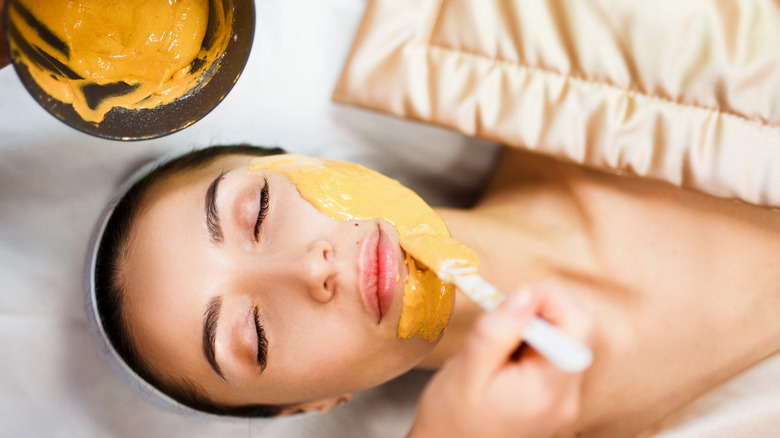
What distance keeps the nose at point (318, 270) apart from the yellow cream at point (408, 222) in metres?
0.08

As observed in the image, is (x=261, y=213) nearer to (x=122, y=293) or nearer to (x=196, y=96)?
(x=196, y=96)

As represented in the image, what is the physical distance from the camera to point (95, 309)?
1268 mm

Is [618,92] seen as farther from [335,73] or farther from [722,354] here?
[335,73]

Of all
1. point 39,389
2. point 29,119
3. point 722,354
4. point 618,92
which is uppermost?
point 29,119

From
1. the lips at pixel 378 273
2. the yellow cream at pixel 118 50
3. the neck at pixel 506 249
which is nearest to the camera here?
the yellow cream at pixel 118 50

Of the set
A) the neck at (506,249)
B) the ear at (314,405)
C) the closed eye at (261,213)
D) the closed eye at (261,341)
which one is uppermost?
the closed eye at (261,213)

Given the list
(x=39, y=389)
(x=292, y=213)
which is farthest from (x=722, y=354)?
(x=39, y=389)

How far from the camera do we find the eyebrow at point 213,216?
108 cm

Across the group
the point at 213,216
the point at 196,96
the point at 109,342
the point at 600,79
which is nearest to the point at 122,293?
the point at 109,342

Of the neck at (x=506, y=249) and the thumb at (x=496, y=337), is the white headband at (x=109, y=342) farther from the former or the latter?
the thumb at (x=496, y=337)

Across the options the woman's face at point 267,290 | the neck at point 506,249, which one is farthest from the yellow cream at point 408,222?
the neck at point 506,249

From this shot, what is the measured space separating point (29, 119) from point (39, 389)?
2.21ft

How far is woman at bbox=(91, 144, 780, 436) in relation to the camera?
1.04m

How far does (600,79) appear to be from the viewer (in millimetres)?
1295
